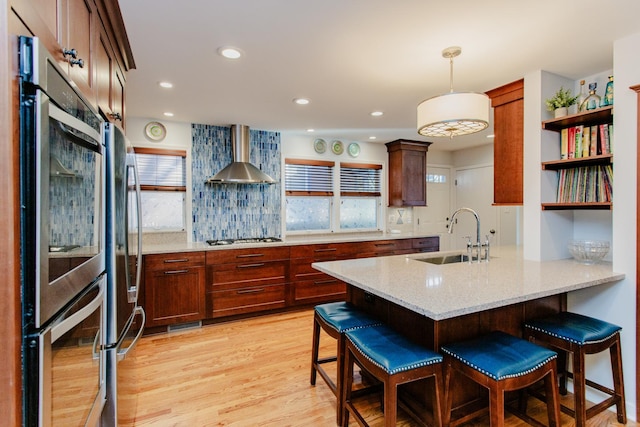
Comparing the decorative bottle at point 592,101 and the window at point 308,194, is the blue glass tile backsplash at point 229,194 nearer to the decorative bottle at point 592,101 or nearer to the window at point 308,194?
the window at point 308,194

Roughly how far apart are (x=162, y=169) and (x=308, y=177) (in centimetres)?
199

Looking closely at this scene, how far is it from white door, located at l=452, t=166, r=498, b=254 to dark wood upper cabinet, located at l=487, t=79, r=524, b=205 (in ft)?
9.03

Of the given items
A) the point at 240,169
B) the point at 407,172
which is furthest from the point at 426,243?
the point at 240,169

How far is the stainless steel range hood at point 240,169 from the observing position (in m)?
3.92

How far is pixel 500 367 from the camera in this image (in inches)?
56.9

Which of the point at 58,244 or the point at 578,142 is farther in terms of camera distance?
the point at 578,142

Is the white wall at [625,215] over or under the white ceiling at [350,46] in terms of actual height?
under

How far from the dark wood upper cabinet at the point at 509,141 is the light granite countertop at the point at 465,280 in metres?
0.59

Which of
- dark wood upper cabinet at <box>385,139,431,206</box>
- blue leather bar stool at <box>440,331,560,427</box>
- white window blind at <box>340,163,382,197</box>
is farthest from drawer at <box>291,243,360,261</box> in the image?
blue leather bar stool at <box>440,331,560,427</box>

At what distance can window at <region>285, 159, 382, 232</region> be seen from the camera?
4789 millimetres

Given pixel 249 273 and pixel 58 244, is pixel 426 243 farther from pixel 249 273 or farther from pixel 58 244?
pixel 58 244

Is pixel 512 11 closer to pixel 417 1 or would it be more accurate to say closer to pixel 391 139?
pixel 417 1

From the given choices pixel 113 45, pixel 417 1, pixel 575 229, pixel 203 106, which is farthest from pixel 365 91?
pixel 575 229

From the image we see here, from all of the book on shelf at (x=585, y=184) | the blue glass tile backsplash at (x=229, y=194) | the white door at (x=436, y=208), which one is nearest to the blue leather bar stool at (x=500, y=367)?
the book on shelf at (x=585, y=184)
